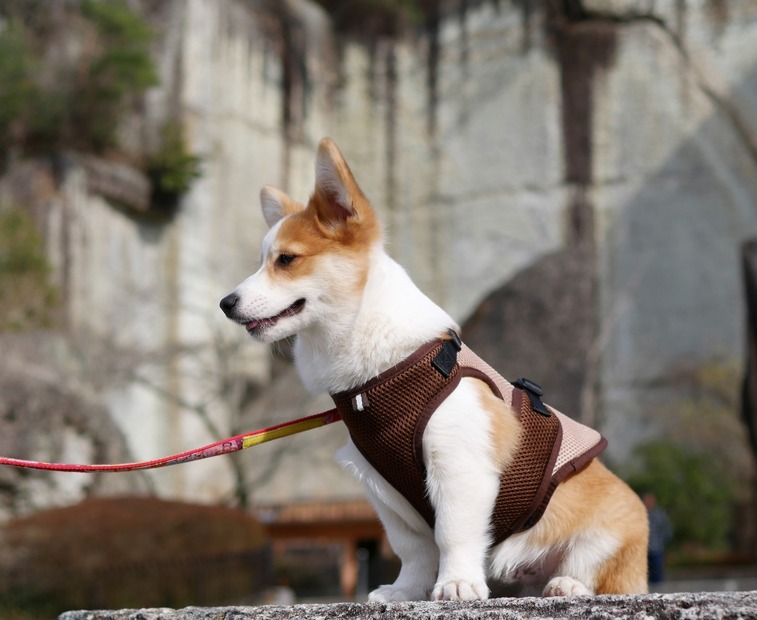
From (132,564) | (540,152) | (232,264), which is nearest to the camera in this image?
(132,564)

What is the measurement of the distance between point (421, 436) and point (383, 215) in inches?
698

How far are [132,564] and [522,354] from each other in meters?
8.77

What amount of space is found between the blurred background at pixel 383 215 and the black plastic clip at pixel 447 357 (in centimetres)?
863

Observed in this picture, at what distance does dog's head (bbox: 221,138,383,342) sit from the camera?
3252 millimetres

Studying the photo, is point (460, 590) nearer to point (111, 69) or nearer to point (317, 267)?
point (317, 267)

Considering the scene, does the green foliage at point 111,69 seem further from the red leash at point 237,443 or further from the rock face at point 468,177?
the red leash at point 237,443

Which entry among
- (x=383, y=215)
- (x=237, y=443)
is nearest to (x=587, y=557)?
(x=237, y=443)

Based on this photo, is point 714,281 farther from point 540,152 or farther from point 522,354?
point 522,354

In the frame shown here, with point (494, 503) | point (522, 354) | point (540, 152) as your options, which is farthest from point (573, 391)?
point (494, 503)

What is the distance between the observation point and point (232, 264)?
76.4 feet

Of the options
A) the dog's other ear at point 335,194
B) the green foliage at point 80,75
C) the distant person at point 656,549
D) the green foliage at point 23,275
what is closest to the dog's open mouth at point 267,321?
the dog's other ear at point 335,194

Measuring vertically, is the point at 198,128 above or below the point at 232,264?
above

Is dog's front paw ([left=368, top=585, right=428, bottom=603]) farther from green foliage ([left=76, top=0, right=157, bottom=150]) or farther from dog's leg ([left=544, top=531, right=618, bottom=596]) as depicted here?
green foliage ([left=76, top=0, right=157, bottom=150])

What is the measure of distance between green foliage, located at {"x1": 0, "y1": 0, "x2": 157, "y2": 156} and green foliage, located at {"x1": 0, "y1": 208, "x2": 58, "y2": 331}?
2.10 metres
